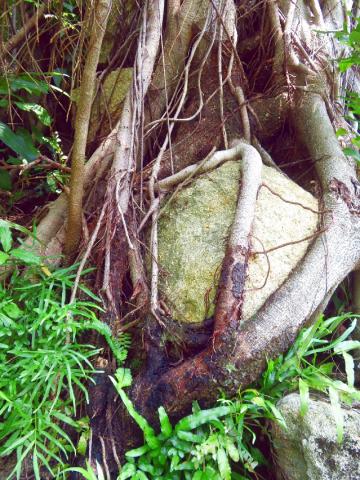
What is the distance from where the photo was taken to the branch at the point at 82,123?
1705 millimetres

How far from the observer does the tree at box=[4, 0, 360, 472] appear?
5.67 ft

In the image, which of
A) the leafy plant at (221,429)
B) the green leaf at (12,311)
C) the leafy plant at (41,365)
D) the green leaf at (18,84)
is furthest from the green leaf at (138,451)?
the green leaf at (18,84)

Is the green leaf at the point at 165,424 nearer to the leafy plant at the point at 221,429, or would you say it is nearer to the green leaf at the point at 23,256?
the leafy plant at the point at 221,429

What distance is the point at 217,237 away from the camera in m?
2.07

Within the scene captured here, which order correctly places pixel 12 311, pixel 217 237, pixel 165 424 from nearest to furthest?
pixel 165 424 < pixel 12 311 < pixel 217 237

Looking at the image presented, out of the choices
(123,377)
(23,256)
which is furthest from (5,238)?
(123,377)

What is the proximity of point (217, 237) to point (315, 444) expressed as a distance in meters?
1.04

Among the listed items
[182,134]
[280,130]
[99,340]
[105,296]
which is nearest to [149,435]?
[99,340]

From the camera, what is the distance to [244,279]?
1.85 metres

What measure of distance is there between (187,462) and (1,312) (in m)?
1.00

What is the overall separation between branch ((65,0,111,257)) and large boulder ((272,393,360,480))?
1.34 m

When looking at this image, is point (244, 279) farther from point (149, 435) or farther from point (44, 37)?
point (44, 37)

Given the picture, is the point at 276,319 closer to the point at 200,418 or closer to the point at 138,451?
the point at 200,418

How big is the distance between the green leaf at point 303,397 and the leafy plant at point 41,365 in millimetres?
786
